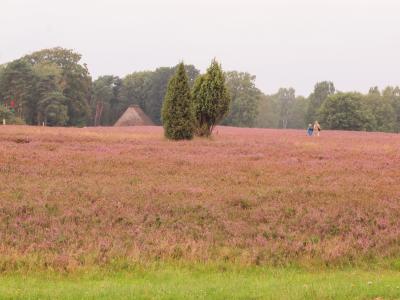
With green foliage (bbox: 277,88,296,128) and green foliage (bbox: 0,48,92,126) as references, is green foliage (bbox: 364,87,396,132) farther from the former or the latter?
green foliage (bbox: 0,48,92,126)

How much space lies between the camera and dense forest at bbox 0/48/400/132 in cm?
8569

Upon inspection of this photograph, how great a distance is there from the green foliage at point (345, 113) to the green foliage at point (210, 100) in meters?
74.8

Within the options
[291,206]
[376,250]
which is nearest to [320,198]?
[291,206]

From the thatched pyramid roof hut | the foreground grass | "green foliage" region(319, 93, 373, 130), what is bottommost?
the foreground grass

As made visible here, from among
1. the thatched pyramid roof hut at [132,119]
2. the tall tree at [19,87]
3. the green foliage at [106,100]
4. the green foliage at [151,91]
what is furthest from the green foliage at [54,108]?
the green foliage at [151,91]

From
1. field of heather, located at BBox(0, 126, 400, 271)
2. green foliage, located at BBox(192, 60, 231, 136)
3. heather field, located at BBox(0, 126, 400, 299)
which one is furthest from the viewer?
green foliage, located at BBox(192, 60, 231, 136)

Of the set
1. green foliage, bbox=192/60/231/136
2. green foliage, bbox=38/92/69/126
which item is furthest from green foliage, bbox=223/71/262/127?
green foliage, bbox=192/60/231/136

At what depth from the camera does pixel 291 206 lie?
15.6 m

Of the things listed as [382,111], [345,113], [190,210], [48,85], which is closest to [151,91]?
[48,85]

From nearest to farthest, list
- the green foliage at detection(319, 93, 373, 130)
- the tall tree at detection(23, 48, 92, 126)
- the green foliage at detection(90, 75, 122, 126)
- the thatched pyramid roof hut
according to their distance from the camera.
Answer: the tall tree at detection(23, 48, 92, 126) < the thatched pyramid roof hut < the green foliage at detection(319, 93, 373, 130) < the green foliage at detection(90, 75, 122, 126)

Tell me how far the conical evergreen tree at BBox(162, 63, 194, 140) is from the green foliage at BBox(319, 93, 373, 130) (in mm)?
78408

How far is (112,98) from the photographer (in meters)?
122

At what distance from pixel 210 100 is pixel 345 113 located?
255ft

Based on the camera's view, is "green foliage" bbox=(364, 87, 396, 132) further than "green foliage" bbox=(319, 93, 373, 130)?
Yes
